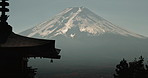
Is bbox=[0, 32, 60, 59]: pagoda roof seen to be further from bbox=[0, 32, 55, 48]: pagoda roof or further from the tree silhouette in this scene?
the tree silhouette

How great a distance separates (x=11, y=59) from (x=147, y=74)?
1172 inches

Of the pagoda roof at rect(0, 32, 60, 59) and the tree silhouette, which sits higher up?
the pagoda roof at rect(0, 32, 60, 59)

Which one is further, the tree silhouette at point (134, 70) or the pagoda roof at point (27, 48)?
the tree silhouette at point (134, 70)

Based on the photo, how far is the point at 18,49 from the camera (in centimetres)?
792

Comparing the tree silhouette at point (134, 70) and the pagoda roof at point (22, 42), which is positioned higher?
the pagoda roof at point (22, 42)

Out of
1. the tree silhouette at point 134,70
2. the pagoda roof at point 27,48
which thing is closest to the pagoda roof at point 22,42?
the pagoda roof at point 27,48

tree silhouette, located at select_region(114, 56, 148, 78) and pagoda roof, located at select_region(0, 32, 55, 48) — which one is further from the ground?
pagoda roof, located at select_region(0, 32, 55, 48)

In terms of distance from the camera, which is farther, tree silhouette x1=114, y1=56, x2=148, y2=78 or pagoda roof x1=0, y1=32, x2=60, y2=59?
tree silhouette x1=114, y1=56, x2=148, y2=78

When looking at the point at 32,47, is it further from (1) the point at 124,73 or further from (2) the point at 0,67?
(1) the point at 124,73

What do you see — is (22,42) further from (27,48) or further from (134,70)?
(134,70)

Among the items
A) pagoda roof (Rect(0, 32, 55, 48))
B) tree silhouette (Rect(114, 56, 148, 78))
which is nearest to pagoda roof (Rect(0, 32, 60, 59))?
pagoda roof (Rect(0, 32, 55, 48))

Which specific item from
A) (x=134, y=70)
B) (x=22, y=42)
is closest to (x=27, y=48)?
(x=22, y=42)

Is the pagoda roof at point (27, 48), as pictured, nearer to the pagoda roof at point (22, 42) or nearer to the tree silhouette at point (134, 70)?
the pagoda roof at point (22, 42)

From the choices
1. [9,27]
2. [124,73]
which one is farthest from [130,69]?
[9,27]
